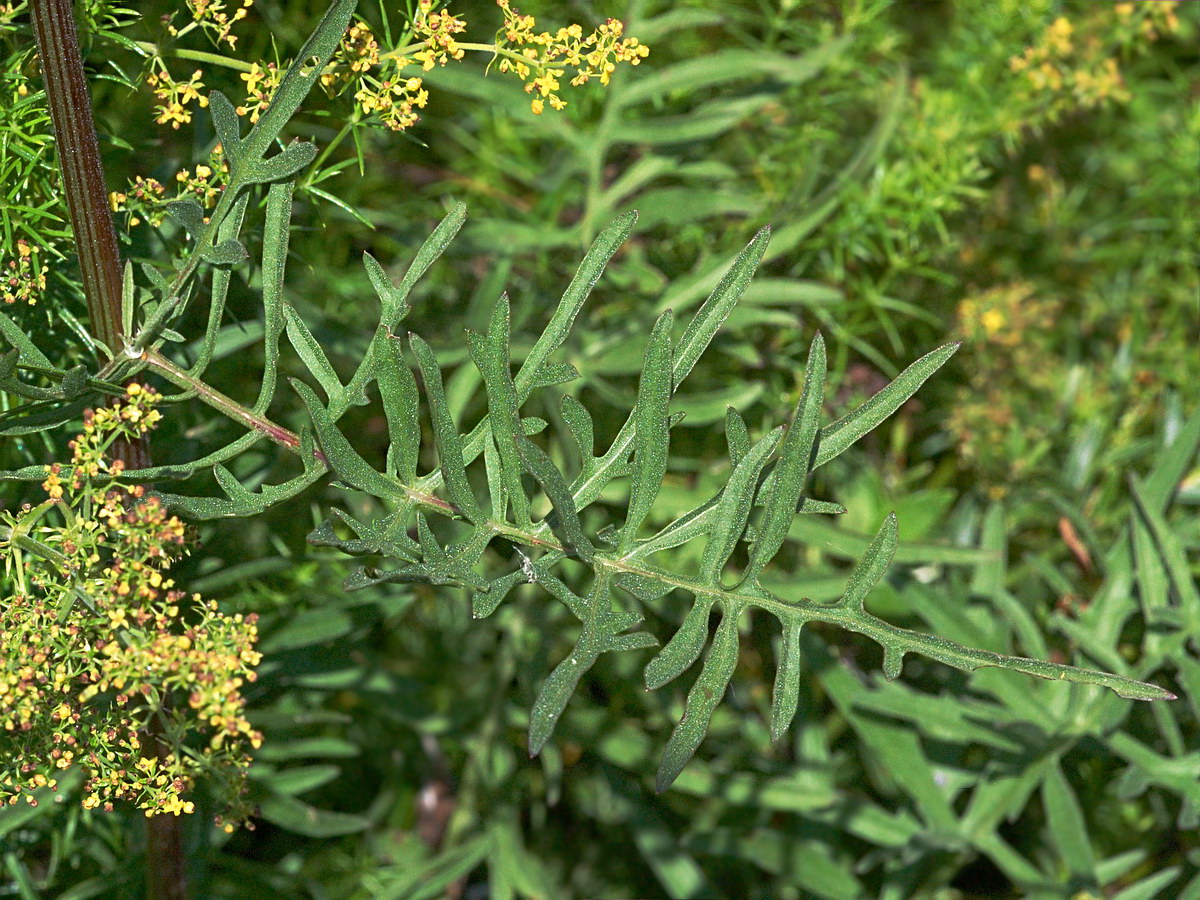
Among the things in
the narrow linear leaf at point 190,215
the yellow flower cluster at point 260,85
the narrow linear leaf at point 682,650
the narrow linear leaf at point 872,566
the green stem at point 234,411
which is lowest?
the narrow linear leaf at point 682,650

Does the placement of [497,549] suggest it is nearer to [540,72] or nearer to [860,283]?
[860,283]

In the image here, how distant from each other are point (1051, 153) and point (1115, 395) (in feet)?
1.15

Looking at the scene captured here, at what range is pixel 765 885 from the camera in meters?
1.13

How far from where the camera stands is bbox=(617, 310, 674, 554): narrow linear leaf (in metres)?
0.58

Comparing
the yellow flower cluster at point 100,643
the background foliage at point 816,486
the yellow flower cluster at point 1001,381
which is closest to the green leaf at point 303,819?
the background foliage at point 816,486

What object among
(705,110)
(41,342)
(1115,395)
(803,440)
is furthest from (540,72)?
(1115,395)

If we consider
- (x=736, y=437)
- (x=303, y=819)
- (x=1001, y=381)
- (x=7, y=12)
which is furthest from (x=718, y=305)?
(x=1001, y=381)

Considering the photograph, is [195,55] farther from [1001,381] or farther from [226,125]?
[1001,381]

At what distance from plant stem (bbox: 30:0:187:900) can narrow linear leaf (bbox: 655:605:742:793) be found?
27 centimetres

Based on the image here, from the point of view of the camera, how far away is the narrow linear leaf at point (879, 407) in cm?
58

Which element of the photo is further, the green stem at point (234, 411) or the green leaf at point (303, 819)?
the green leaf at point (303, 819)

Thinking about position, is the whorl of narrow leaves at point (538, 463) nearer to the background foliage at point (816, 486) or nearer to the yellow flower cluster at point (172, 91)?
the yellow flower cluster at point (172, 91)

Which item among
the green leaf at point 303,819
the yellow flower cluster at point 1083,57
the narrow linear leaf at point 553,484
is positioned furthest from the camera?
the yellow flower cluster at point 1083,57

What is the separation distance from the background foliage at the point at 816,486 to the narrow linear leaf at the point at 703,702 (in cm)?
39
